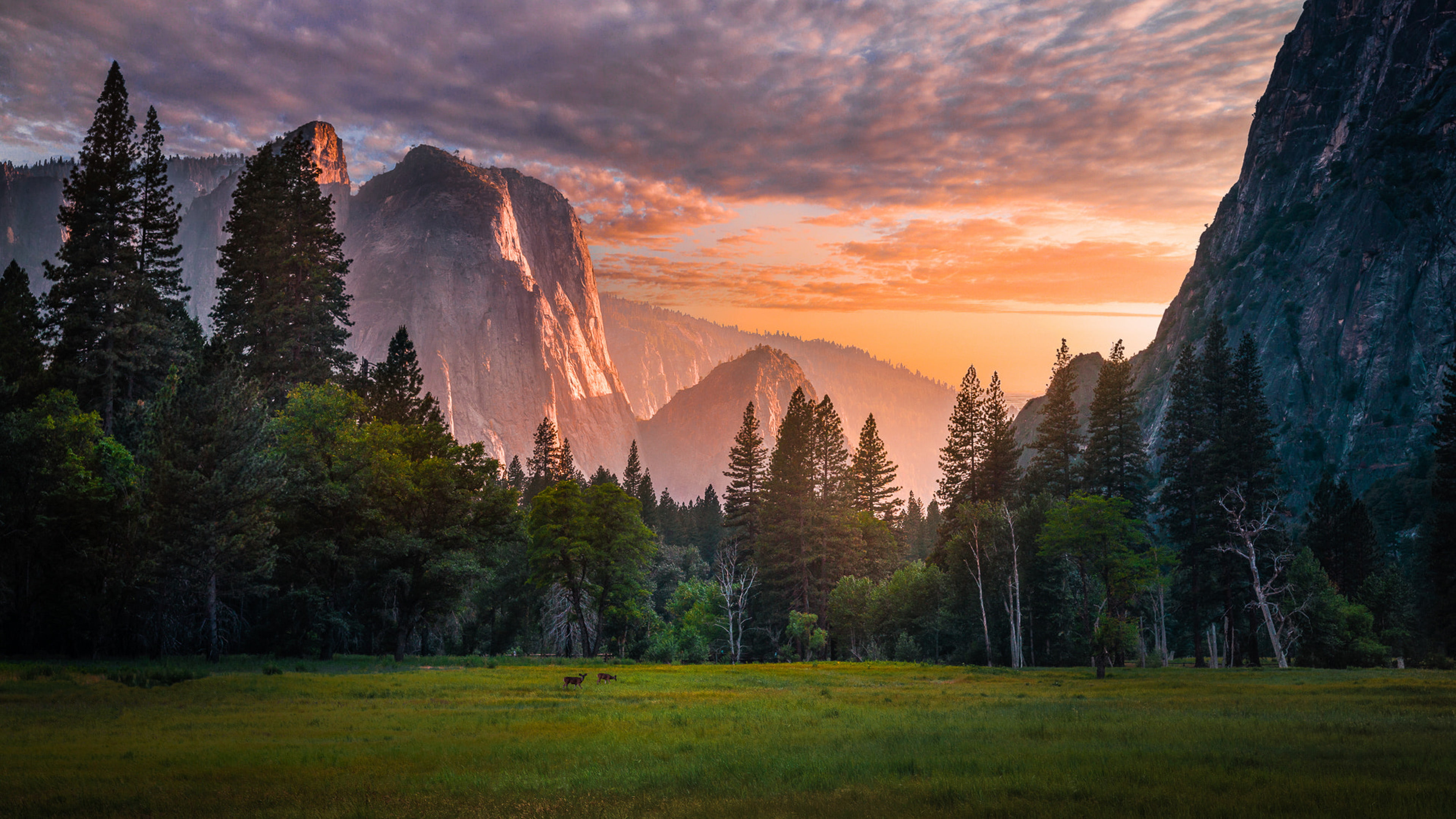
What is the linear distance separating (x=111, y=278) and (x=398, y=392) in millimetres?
24460

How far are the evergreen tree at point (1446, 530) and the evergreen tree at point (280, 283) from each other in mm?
79668

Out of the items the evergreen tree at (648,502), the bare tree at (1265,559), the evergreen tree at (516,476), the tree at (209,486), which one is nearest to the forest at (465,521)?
the tree at (209,486)

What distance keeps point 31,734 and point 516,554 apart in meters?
67.0

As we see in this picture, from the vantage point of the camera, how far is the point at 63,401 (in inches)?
1703

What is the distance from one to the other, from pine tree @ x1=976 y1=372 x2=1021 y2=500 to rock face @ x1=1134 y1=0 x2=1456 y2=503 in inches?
1923

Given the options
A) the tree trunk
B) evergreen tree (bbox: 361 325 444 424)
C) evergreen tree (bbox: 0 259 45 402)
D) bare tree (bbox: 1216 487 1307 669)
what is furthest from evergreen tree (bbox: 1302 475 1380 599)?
evergreen tree (bbox: 0 259 45 402)

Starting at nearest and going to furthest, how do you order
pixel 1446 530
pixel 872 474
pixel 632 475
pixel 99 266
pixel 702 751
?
pixel 702 751 < pixel 99 266 < pixel 1446 530 < pixel 872 474 < pixel 632 475

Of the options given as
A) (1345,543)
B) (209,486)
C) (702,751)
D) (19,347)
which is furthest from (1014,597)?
(19,347)

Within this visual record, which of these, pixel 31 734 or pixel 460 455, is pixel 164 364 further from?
pixel 31 734

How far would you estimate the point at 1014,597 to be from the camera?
64562 mm

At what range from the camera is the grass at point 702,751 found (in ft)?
40.0

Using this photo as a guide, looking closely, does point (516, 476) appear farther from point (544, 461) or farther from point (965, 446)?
point (965, 446)

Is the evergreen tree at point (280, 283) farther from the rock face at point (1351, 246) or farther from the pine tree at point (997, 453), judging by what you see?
the rock face at point (1351, 246)

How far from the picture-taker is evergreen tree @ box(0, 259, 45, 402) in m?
48.2
